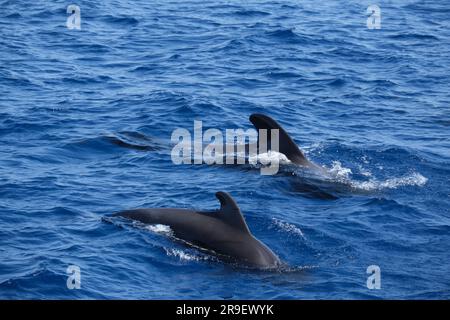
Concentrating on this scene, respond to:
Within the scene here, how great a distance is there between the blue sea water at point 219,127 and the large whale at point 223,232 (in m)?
0.31

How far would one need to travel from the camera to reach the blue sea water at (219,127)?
17.5 metres

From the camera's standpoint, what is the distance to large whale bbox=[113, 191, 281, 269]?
1752 cm

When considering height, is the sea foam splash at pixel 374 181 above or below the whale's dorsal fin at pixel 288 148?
below

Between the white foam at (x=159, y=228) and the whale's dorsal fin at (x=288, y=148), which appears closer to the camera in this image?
the white foam at (x=159, y=228)

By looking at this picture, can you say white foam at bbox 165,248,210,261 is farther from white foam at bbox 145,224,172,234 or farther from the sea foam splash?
the sea foam splash

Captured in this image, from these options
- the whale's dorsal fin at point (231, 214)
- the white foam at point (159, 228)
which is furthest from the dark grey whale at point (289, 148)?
the whale's dorsal fin at point (231, 214)

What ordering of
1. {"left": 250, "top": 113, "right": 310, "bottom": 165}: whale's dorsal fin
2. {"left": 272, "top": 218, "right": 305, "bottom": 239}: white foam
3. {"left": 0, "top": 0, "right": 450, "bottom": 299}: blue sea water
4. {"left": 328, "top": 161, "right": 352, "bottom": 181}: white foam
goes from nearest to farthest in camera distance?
{"left": 0, "top": 0, "right": 450, "bottom": 299}: blue sea water
{"left": 272, "top": 218, "right": 305, "bottom": 239}: white foam
{"left": 250, "top": 113, "right": 310, "bottom": 165}: whale's dorsal fin
{"left": 328, "top": 161, "right": 352, "bottom": 181}: white foam

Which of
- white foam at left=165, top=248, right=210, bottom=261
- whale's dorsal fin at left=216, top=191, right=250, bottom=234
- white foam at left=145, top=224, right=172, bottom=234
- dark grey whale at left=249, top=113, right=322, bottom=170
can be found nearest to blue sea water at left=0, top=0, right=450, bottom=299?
white foam at left=165, top=248, right=210, bottom=261

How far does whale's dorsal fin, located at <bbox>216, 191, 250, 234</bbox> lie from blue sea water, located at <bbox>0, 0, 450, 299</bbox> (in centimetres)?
90

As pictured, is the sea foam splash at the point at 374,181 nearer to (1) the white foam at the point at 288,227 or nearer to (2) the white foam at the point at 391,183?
(2) the white foam at the point at 391,183

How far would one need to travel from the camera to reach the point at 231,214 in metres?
18.0

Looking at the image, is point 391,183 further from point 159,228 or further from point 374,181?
point 159,228

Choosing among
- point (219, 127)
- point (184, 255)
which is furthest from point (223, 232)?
point (219, 127)
